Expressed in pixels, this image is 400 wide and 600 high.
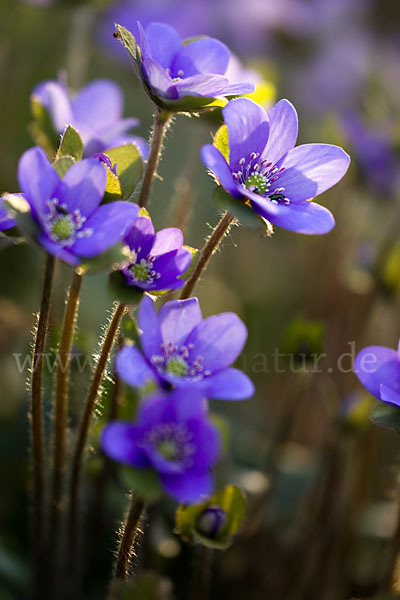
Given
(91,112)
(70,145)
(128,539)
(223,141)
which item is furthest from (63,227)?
(91,112)

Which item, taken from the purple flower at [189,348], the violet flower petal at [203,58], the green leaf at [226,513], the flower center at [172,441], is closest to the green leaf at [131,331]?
the purple flower at [189,348]

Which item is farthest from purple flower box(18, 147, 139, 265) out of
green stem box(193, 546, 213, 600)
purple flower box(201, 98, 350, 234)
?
green stem box(193, 546, 213, 600)

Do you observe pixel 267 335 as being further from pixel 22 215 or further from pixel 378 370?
pixel 22 215

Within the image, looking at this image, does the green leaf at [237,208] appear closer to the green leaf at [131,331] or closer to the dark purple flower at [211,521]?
the green leaf at [131,331]

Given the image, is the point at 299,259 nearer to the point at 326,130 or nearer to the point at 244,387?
the point at 326,130

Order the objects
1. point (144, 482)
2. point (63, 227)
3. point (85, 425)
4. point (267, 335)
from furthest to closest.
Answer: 1. point (267, 335)
2. point (85, 425)
3. point (63, 227)
4. point (144, 482)

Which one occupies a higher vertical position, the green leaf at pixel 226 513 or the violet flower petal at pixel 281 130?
the violet flower petal at pixel 281 130

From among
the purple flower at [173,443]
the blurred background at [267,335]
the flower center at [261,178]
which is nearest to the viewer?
the purple flower at [173,443]
